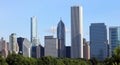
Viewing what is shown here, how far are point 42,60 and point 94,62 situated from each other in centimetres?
4620

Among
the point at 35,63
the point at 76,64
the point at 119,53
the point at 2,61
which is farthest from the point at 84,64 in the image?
the point at 119,53

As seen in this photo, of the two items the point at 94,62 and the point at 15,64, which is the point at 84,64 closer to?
the point at 94,62

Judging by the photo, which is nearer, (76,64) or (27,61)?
(27,61)

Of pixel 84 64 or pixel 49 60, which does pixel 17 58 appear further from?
pixel 84 64

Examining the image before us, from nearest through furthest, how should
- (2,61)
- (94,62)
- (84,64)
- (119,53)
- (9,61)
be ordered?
1. (119,53)
2. (2,61)
3. (9,61)
4. (84,64)
5. (94,62)

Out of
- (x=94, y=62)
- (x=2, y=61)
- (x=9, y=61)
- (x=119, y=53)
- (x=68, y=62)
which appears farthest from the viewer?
(x=94, y=62)

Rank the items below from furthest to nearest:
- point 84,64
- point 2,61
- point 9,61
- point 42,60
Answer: point 84,64, point 42,60, point 9,61, point 2,61

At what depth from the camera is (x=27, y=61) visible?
11988cm

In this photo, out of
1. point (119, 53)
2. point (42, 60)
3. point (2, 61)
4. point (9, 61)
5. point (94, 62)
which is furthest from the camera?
point (94, 62)

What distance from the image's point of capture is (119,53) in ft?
193

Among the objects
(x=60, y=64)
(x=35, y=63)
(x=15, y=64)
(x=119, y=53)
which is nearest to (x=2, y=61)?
(x=15, y=64)

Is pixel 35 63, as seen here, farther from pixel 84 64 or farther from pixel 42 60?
pixel 84 64

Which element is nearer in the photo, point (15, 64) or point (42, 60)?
point (15, 64)

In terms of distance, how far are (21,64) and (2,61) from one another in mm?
7098
